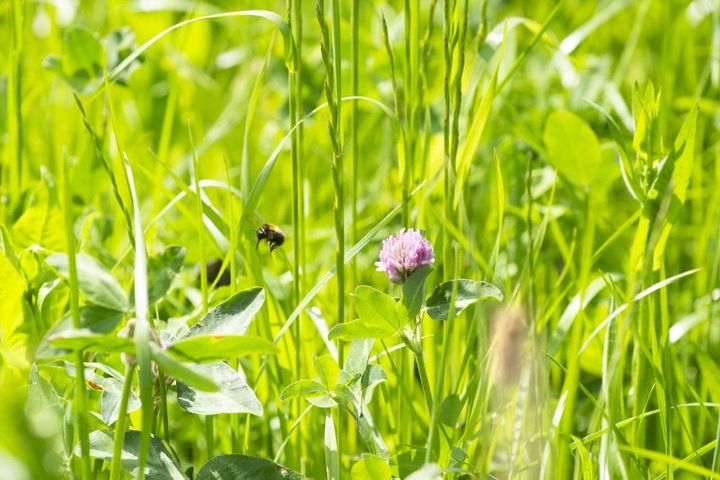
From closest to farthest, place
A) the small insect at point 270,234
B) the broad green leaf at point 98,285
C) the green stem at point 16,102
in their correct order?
the broad green leaf at point 98,285
the small insect at point 270,234
the green stem at point 16,102

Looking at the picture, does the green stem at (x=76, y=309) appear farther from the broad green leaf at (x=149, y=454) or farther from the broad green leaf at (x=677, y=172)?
the broad green leaf at (x=677, y=172)

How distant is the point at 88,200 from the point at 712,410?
1161mm

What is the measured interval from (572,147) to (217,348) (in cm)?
107

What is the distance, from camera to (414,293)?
1049 mm

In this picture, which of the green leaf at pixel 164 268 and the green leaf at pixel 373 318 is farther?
the green leaf at pixel 164 268

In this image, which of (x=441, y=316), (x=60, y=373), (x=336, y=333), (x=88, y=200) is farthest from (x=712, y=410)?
(x=88, y=200)

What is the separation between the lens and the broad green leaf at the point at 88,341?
0.83 meters

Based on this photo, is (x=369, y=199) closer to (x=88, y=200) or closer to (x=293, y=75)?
(x=88, y=200)

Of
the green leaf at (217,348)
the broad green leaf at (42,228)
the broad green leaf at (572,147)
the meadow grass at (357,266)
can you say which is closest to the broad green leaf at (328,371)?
the meadow grass at (357,266)

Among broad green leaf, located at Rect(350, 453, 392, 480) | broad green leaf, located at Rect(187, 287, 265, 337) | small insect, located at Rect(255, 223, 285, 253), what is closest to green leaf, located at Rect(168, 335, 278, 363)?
broad green leaf, located at Rect(187, 287, 265, 337)

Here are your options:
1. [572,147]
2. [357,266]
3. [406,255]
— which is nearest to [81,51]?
[357,266]

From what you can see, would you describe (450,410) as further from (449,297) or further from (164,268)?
(164,268)

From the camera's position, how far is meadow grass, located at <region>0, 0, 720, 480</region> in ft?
3.31

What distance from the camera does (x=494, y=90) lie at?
1.42m
